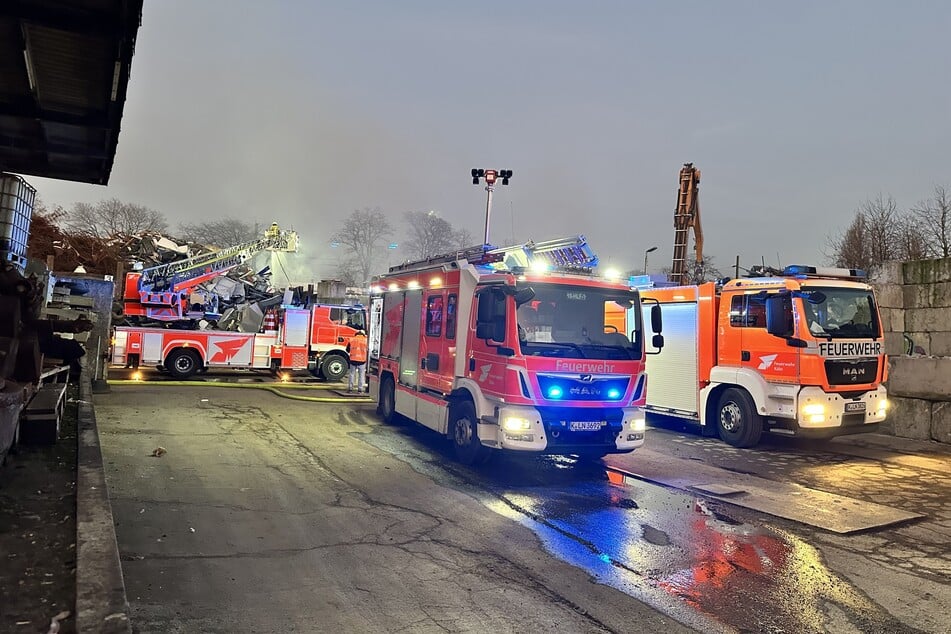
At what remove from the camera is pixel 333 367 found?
1891 centimetres

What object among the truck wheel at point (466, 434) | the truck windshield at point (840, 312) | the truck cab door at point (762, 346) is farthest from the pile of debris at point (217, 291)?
the truck windshield at point (840, 312)

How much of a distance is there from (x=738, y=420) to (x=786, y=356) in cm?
139

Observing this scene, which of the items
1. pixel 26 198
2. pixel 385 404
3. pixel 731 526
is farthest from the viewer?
pixel 385 404

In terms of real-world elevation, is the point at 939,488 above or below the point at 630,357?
below

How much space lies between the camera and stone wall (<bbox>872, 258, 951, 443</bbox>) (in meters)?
11.5

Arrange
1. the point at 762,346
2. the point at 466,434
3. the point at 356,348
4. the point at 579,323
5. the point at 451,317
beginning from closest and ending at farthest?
the point at 579,323, the point at 466,434, the point at 451,317, the point at 762,346, the point at 356,348

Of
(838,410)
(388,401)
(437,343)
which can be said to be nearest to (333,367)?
(388,401)

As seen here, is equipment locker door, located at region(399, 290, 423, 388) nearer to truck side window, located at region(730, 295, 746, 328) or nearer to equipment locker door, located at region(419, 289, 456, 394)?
equipment locker door, located at region(419, 289, 456, 394)

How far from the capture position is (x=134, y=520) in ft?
17.5

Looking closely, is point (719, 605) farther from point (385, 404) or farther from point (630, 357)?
point (385, 404)

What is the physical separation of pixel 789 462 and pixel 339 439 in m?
6.83

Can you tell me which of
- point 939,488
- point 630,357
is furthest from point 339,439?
point 939,488

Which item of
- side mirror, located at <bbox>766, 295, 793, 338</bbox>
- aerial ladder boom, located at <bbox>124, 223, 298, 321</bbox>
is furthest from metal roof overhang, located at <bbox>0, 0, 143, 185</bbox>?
aerial ladder boom, located at <bbox>124, 223, 298, 321</bbox>

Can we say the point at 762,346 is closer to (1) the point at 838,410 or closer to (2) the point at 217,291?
(1) the point at 838,410
